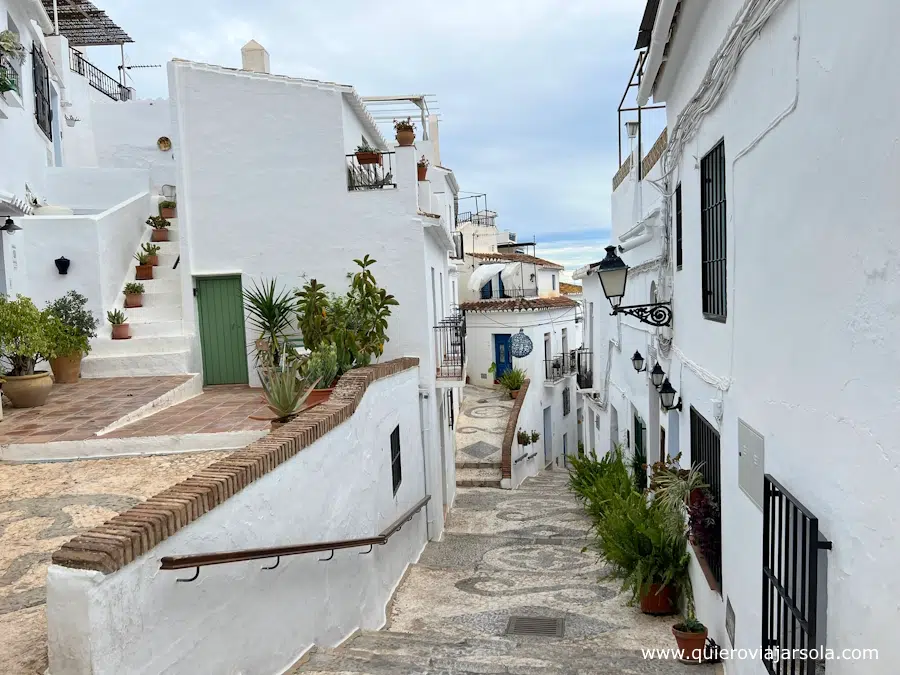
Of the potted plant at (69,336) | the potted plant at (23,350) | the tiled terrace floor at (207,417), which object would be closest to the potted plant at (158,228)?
the potted plant at (69,336)

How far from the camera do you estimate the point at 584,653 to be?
20.3 ft

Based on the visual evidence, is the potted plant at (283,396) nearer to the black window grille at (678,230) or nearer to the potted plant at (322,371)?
the potted plant at (322,371)

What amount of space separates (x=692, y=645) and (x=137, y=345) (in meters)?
9.03

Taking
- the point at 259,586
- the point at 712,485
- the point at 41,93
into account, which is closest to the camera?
the point at 259,586

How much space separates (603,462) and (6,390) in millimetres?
9083

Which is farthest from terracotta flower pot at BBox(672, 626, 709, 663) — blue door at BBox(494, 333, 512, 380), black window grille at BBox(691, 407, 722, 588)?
blue door at BBox(494, 333, 512, 380)

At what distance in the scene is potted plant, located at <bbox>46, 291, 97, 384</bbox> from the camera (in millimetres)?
9383

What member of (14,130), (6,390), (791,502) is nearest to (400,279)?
(6,390)

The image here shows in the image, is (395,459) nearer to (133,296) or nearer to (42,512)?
(42,512)

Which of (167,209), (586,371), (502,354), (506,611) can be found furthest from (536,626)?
(502,354)

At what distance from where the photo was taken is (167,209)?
13008 millimetres

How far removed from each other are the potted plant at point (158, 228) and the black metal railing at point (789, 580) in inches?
460

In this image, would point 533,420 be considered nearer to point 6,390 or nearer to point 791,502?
point 6,390

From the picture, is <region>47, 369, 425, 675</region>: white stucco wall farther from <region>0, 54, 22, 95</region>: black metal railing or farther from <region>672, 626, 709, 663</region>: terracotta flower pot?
<region>0, 54, 22, 95</region>: black metal railing
